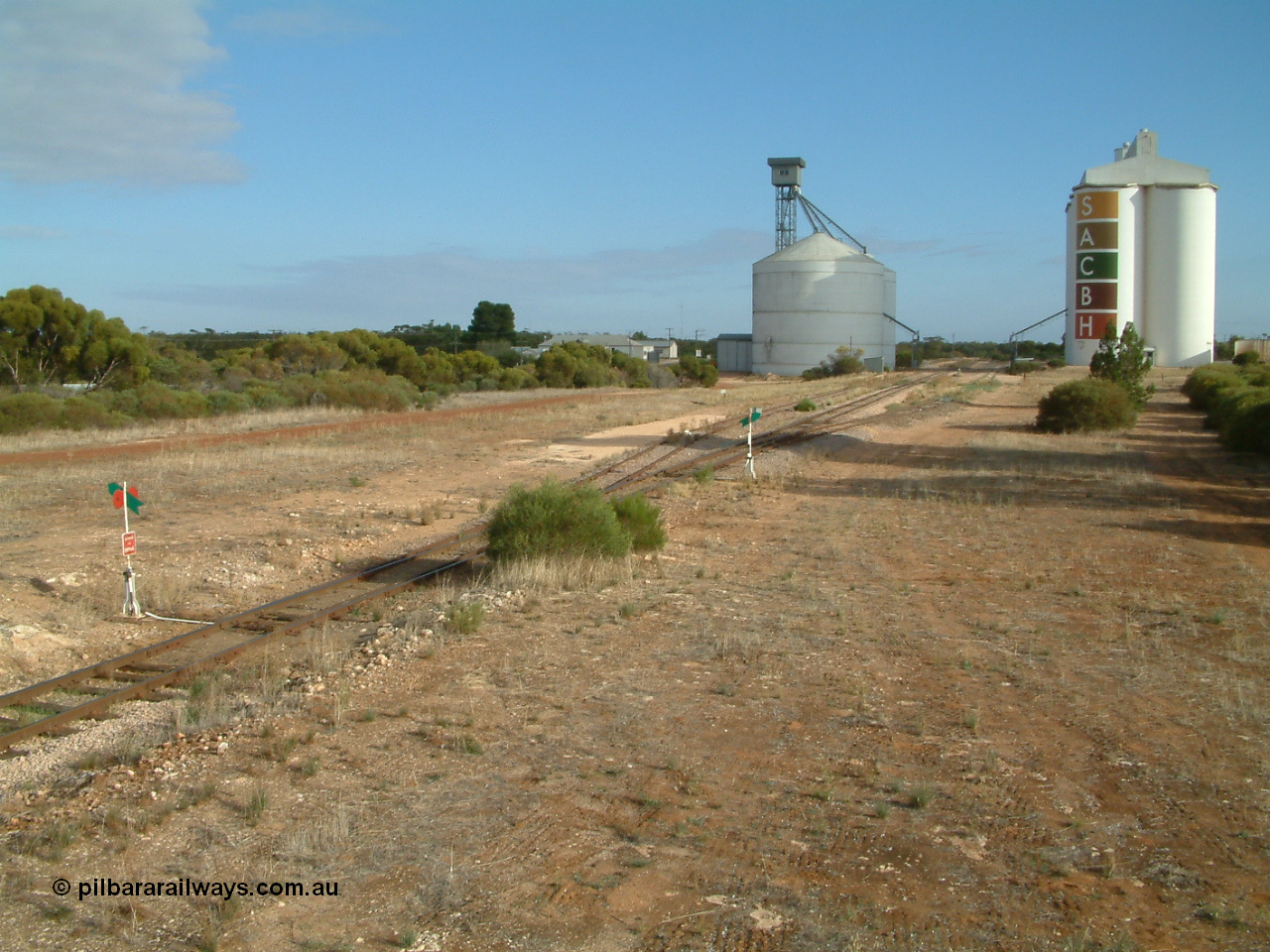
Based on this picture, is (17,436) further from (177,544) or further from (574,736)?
(574,736)

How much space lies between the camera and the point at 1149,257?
91.4 meters

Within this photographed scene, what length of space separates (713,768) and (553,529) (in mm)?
6814

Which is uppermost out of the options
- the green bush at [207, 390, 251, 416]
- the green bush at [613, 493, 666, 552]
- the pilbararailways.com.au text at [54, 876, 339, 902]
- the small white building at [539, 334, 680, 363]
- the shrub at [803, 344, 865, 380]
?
the small white building at [539, 334, 680, 363]

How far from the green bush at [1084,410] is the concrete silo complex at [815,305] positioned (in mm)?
64794

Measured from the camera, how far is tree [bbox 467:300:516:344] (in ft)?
439

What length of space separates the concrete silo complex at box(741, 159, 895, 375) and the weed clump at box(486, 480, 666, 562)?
8868 centimetres

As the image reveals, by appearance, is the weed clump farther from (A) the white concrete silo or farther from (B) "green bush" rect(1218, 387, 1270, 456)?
(A) the white concrete silo

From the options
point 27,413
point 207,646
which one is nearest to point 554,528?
point 207,646

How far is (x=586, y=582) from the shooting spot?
42.0 feet

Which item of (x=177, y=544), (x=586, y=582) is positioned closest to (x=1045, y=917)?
(x=586, y=582)

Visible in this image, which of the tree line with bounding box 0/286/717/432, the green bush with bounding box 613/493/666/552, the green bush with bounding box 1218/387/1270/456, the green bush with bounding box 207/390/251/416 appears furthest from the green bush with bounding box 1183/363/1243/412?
the green bush with bounding box 207/390/251/416

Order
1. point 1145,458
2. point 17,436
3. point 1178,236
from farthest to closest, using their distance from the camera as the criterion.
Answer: point 1178,236
point 17,436
point 1145,458

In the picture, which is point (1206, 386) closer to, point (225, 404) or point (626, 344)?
point (225, 404)

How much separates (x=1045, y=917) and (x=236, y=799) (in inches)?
184
